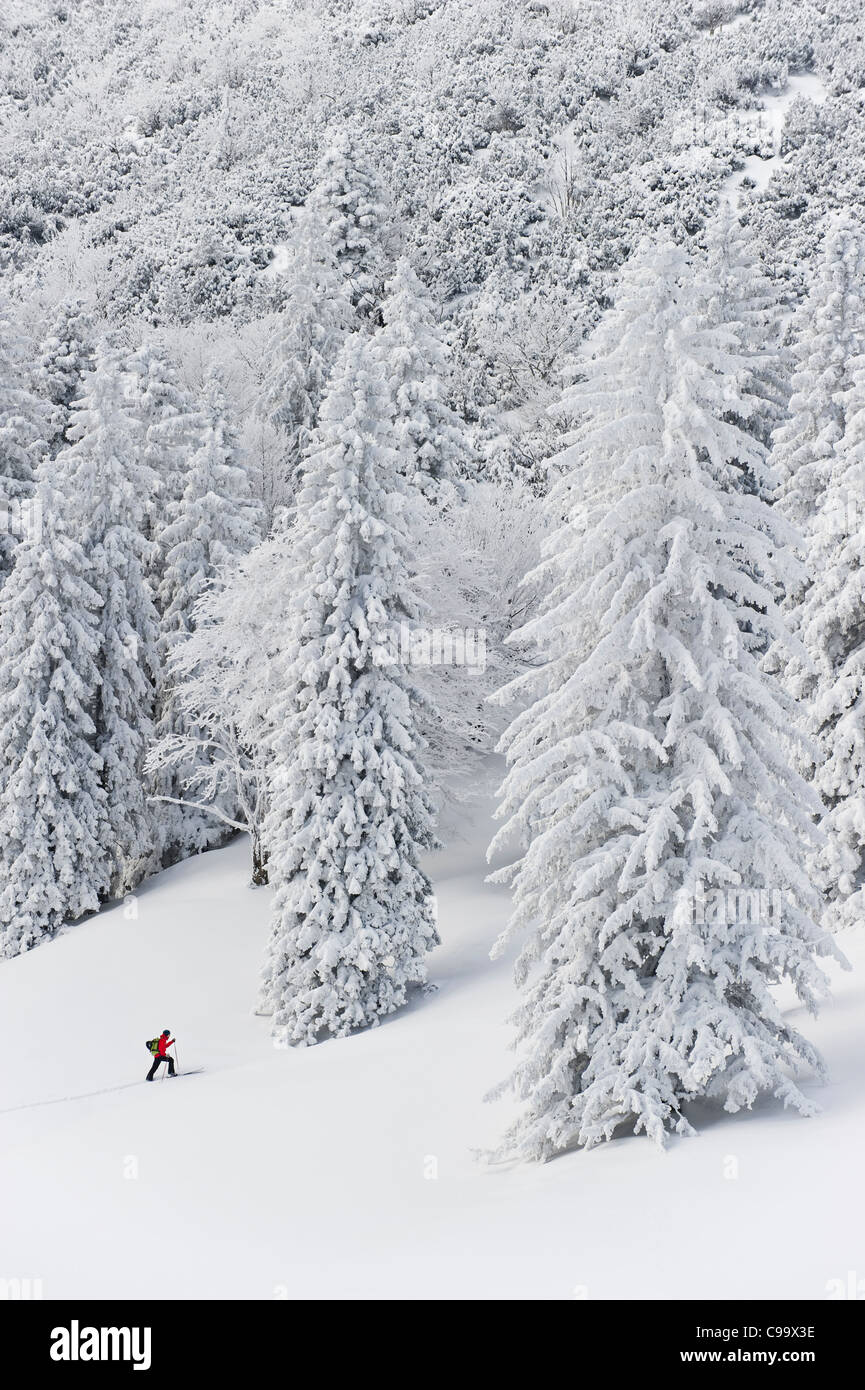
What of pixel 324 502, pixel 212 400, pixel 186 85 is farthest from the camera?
pixel 186 85

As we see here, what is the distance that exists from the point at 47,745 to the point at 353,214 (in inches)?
1200

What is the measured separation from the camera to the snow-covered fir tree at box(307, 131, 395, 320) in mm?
48219

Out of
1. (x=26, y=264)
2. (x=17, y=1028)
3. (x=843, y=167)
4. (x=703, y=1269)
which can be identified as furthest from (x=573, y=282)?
(x=703, y=1269)

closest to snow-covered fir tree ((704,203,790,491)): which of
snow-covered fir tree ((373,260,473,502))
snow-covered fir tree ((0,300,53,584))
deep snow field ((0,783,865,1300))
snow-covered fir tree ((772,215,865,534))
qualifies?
snow-covered fir tree ((772,215,865,534))

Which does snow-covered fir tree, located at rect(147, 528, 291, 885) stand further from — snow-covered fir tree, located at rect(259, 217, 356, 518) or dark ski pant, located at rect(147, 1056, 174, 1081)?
snow-covered fir tree, located at rect(259, 217, 356, 518)

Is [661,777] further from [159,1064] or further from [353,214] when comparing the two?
[353,214]

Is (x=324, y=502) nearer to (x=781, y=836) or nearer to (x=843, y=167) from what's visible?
(x=781, y=836)

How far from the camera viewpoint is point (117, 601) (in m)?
31.3

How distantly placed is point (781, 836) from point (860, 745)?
8.19 m

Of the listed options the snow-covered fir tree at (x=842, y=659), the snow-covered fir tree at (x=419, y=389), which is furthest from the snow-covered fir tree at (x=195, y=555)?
the snow-covered fir tree at (x=842, y=659)

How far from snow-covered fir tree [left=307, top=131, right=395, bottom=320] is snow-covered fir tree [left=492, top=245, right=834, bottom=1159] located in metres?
37.7

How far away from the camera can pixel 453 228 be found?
63.4 m

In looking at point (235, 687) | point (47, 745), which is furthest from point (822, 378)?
point (47, 745)

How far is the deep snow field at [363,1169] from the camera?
31.7 ft
